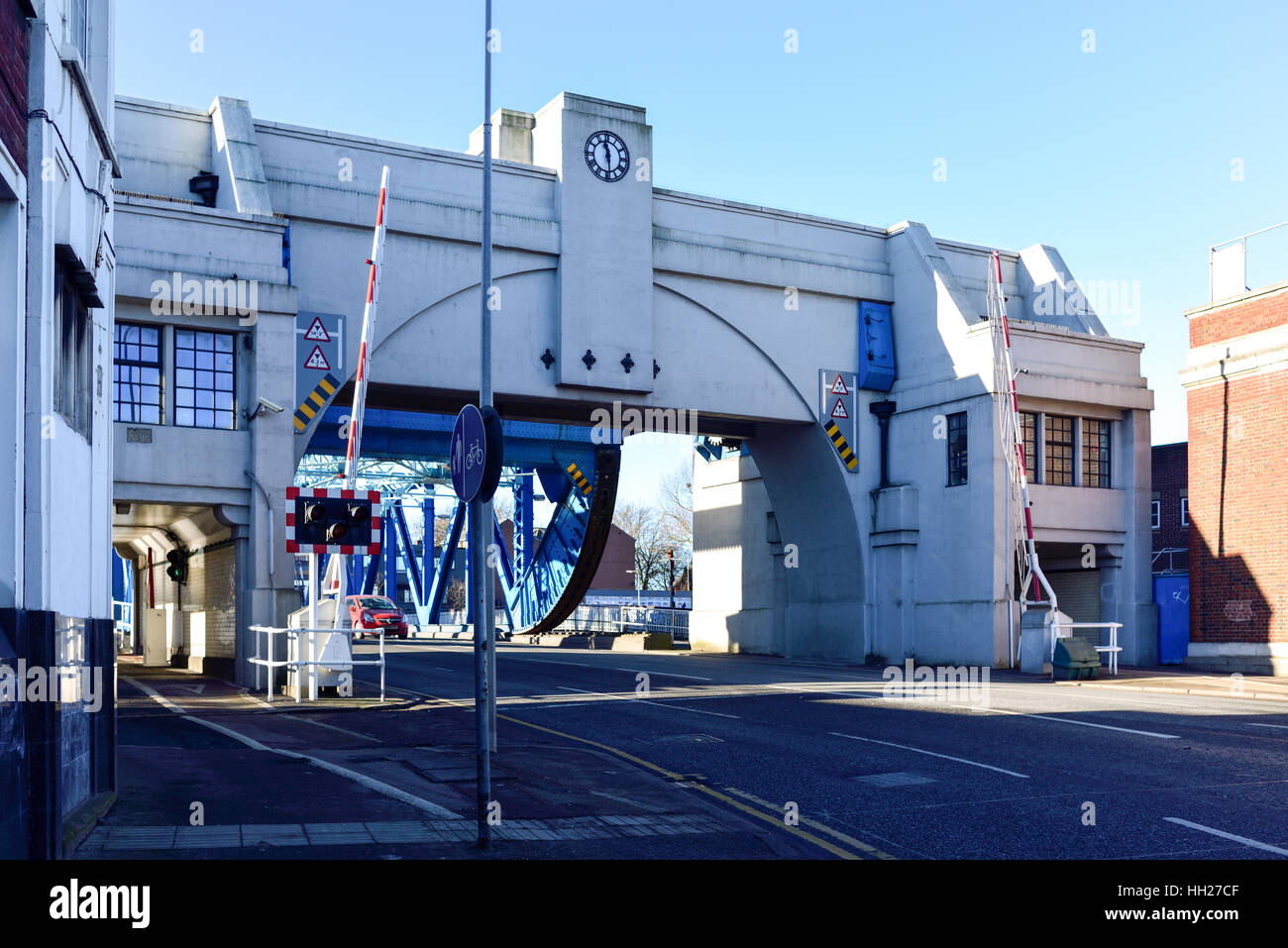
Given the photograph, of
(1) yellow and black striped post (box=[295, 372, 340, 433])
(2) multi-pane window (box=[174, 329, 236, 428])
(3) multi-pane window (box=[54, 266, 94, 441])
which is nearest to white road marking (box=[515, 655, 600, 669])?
(1) yellow and black striped post (box=[295, 372, 340, 433])

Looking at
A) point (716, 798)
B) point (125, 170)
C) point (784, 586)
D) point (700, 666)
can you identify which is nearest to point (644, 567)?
point (784, 586)

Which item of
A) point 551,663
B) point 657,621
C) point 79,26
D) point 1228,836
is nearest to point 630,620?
point 657,621

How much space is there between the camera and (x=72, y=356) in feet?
29.8

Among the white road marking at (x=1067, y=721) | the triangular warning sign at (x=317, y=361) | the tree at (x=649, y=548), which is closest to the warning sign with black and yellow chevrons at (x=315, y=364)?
the triangular warning sign at (x=317, y=361)

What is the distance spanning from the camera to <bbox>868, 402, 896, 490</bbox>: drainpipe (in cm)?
3266

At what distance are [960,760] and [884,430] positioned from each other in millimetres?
20766

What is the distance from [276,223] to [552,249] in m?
6.82

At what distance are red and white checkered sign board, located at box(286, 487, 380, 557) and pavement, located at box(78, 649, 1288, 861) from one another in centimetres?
235

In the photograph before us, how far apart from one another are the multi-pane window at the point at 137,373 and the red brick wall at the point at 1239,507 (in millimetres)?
22385

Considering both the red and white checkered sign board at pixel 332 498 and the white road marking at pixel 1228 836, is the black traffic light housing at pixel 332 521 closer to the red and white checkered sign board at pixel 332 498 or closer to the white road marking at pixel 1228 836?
the red and white checkered sign board at pixel 332 498

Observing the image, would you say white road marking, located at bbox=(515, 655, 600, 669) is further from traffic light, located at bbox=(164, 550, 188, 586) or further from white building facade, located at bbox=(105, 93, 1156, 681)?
traffic light, located at bbox=(164, 550, 188, 586)

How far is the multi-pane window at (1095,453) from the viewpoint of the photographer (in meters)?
32.1

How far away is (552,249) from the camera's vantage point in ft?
93.6
